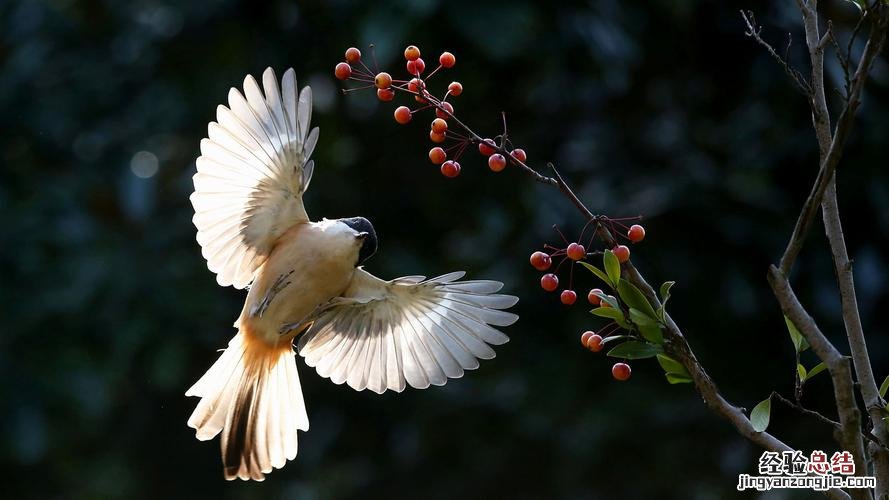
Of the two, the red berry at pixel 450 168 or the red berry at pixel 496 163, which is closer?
the red berry at pixel 496 163

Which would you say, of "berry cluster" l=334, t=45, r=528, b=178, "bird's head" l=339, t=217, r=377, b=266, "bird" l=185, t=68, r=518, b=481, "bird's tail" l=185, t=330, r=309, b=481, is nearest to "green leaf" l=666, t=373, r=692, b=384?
"berry cluster" l=334, t=45, r=528, b=178

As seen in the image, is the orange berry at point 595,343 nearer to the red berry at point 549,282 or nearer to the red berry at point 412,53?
the red berry at point 549,282

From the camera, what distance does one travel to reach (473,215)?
473 centimetres

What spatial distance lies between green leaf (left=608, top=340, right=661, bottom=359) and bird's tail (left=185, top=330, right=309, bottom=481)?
1.23m

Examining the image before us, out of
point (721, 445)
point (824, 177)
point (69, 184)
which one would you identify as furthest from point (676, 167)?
point (824, 177)

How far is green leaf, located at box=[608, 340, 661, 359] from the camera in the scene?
1.52m

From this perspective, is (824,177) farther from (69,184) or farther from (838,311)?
(69,184)

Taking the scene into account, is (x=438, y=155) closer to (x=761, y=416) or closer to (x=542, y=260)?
(x=542, y=260)

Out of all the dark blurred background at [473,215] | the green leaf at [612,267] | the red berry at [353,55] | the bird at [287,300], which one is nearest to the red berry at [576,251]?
the green leaf at [612,267]

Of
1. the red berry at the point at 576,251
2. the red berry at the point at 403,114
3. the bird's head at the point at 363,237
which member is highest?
the bird's head at the point at 363,237

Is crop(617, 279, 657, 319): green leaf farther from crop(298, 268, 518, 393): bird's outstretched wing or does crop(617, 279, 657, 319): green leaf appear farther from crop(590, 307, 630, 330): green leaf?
crop(298, 268, 518, 393): bird's outstretched wing

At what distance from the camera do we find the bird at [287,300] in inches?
95.4

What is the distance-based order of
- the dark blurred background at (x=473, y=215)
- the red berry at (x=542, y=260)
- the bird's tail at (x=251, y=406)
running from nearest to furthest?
the red berry at (x=542, y=260) < the bird's tail at (x=251, y=406) < the dark blurred background at (x=473, y=215)

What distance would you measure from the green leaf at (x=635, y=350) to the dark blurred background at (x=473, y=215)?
2658 mm
